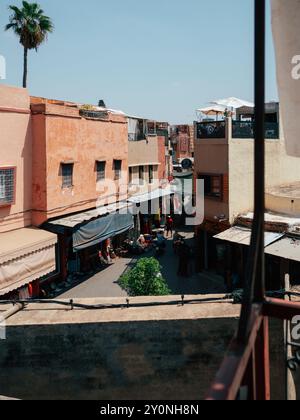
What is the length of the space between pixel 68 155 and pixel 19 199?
2.88m

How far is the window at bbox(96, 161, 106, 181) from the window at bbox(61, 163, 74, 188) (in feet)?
7.56

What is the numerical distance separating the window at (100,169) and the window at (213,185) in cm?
476

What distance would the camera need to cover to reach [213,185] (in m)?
18.0

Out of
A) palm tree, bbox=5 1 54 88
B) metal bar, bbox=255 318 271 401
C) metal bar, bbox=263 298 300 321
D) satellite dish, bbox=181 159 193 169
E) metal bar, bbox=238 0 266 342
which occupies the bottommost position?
metal bar, bbox=255 318 271 401

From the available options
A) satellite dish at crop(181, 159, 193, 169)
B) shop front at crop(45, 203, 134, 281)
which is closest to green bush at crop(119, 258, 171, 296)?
shop front at crop(45, 203, 134, 281)

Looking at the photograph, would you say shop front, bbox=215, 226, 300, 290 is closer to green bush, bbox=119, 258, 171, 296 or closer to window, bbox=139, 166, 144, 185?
green bush, bbox=119, 258, 171, 296

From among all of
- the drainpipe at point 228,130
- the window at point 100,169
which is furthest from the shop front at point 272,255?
the window at point 100,169

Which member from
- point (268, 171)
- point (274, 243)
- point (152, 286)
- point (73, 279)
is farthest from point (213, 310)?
point (268, 171)

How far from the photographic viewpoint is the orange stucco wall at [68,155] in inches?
629

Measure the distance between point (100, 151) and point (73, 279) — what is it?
19.6ft

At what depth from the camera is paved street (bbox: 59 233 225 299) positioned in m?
16.1

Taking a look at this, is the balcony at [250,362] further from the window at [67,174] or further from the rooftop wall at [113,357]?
the window at [67,174]

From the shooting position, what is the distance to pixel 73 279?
1819 cm
